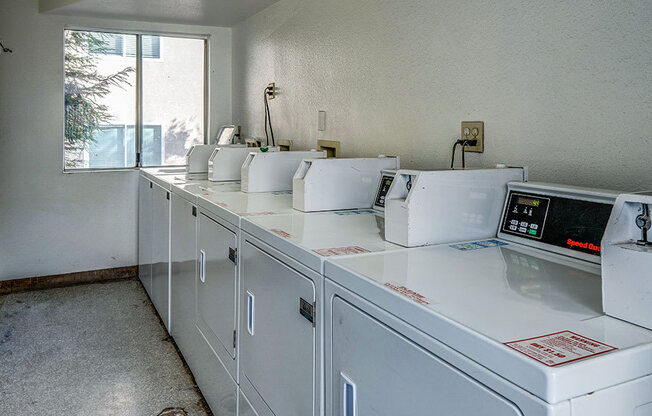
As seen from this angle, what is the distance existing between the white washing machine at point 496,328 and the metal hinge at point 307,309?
7 centimetres

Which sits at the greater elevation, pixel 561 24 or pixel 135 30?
pixel 135 30

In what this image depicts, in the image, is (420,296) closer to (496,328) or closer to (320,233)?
(496,328)

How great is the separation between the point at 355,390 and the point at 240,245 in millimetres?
857

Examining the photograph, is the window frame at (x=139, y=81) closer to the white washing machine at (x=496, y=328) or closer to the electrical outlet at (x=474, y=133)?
the electrical outlet at (x=474, y=133)

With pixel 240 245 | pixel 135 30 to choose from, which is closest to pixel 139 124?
pixel 135 30

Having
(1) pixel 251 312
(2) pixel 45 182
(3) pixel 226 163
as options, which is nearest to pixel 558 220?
(1) pixel 251 312

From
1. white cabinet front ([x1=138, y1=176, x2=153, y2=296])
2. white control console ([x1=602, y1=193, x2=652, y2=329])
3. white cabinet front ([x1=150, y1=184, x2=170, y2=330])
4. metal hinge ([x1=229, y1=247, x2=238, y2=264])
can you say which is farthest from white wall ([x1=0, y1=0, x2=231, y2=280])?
white control console ([x1=602, y1=193, x2=652, y2=329])

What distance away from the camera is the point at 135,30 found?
4.40m

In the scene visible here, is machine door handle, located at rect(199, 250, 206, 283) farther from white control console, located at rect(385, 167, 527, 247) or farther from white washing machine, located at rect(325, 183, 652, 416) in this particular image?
white washing machine, located at rect(325, 183, 652, 416)

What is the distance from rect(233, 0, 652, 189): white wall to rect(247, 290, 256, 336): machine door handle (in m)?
0.91

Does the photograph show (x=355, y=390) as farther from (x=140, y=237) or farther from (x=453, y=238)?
(x=140, y=237)

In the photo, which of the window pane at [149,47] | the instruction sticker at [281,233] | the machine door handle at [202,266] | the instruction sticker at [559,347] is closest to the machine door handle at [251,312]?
the instruction sticker at [281,233]

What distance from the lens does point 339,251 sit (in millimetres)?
1367

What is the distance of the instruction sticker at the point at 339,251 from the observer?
133 cm
